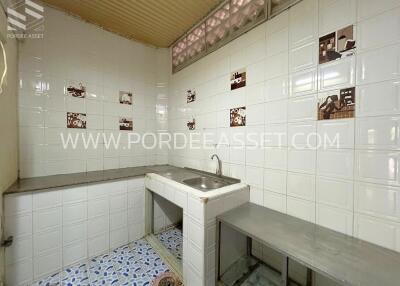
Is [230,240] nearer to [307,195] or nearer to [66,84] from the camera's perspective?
[307,195]

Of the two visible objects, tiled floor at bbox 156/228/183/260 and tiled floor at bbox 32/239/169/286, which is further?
tiled floor at bbox 156/228/183/260

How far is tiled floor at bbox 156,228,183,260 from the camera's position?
6.14 feet

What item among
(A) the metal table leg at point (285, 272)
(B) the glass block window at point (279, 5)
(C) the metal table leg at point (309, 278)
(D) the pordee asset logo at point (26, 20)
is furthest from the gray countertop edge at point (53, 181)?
(B) the glass block window at point (279, 5)

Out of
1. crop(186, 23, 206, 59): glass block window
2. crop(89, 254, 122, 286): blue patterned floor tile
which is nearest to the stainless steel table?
crop(89, 254, 122, 286): blue patterned floor tile

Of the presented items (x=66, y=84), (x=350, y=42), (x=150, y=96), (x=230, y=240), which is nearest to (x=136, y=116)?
(x=150, y=96)

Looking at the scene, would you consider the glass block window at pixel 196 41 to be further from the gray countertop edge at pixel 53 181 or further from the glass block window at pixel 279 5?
the gray countertop edge at pixel 53 181

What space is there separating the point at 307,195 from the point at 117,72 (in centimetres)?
244

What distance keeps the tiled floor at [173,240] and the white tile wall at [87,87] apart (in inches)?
38.0

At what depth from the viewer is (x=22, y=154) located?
67.3 inches

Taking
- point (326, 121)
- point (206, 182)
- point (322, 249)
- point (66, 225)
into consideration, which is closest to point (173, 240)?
point (206, 182)

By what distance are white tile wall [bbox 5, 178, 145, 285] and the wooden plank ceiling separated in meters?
1.78

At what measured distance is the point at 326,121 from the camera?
1147 mm

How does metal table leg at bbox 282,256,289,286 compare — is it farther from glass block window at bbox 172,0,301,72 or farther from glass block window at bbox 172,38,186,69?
glass block window at bbox 172,38,186,69

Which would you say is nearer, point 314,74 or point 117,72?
point 314,74
